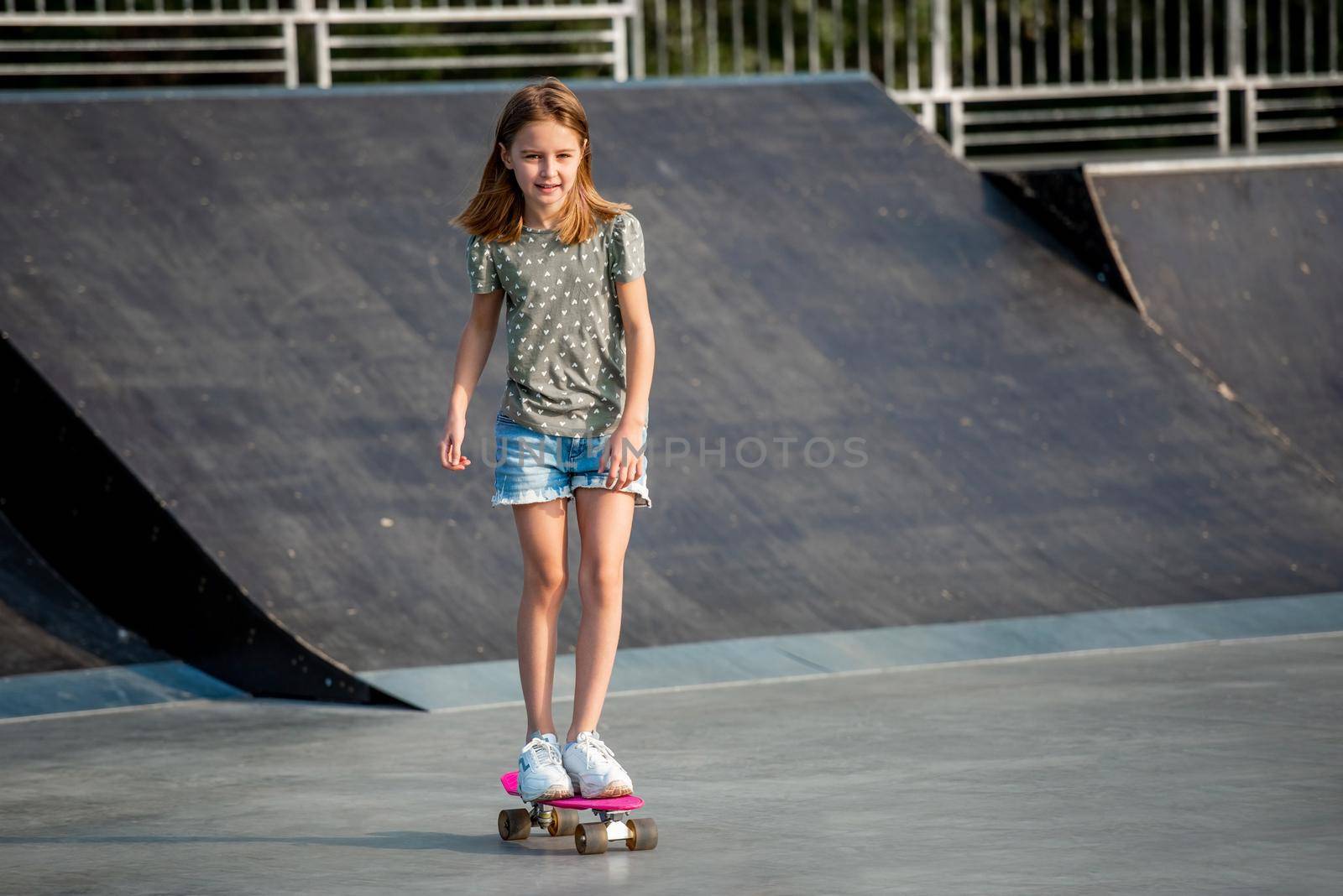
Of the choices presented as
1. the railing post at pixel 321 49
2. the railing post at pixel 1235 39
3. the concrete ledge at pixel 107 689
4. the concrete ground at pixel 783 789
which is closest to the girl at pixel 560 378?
the concrete ground at pixel 783 789

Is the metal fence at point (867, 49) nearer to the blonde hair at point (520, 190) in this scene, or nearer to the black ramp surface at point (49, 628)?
the black ramp surface at point (49, 628)

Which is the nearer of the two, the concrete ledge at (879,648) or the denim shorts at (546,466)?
the denim shorts at (546,466)

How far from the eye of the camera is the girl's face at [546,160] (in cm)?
437

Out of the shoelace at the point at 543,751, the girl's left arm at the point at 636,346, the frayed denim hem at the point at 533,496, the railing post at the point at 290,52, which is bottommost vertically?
the shoelace at the point at 543,751

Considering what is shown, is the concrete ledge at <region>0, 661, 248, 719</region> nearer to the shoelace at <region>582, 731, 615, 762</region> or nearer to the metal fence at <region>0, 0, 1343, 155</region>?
the shoelace at <region>582, 731, 615, 762</region>

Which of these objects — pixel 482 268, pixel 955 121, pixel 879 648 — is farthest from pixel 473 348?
pixel 955 121

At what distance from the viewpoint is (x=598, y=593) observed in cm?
438

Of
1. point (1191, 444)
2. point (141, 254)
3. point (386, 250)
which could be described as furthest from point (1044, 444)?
point (141, 254)

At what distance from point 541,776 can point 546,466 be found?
2.41 ft

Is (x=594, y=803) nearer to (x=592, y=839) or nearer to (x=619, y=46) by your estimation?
(x=592, y=839)

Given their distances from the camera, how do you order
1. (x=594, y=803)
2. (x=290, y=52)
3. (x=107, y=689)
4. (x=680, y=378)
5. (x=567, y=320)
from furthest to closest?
(x=290, y=52)
(x=680, y=378)
(x=107, y=689)
(x=567, y=320)
(x=594, y=803)

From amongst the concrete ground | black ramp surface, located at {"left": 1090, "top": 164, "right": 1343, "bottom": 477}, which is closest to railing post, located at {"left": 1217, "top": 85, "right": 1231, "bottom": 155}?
black ramp surface, located at {"left": 1090, "top": 164, "right": 1343, "bottom": 477}

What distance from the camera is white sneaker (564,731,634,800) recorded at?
421cm

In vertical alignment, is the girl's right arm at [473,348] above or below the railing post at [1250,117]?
below
